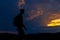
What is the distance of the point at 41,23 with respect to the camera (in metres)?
Answer: 6.57

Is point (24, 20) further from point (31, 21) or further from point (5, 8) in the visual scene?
point (5, 8)

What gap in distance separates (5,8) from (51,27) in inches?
55.1
